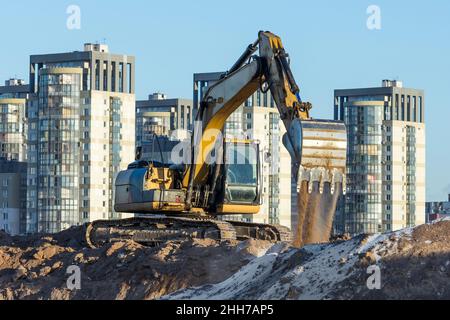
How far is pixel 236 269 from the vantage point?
30125mm

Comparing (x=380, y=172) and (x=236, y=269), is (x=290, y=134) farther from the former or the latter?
(x=380, y=172)

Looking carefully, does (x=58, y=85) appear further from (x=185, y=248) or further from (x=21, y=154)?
(x=185, y=248)

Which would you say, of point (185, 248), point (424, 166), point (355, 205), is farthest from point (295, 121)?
point (424, 166)

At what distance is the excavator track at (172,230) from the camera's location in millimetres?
36719

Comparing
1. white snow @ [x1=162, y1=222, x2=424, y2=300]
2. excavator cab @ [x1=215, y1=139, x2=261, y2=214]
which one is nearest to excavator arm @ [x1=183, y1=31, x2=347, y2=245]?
excavator cab @ [x1=215, y1=139, x2=261, y2=214]

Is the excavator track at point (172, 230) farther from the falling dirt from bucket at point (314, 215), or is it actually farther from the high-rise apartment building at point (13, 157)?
the high-rise apartment building at point (13, 157)

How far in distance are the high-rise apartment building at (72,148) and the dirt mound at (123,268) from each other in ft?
242

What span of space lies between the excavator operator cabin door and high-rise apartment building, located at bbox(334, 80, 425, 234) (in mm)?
96405

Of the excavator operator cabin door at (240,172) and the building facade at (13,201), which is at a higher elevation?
the excavator operator cabin door at (240,172)

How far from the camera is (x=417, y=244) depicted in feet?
80.6

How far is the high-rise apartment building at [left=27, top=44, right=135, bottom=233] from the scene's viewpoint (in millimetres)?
112375
